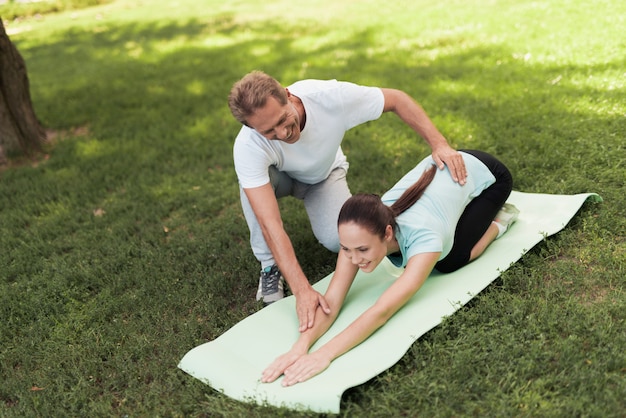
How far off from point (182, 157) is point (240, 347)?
Answer: 3.02 meters

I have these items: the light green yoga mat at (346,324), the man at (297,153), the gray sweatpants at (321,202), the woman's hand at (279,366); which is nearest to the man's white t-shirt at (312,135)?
the man at (297,153)

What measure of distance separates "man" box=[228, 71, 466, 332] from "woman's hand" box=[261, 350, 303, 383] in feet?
0.50

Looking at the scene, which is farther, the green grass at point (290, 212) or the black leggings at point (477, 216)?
the black leggings at point (477, 216)

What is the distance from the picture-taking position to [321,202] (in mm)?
3770

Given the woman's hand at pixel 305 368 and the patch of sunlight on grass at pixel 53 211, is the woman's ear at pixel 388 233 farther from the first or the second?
the patch of sunlight on grass at pixel 53 211

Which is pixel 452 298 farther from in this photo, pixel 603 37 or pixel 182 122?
pixel 603 37

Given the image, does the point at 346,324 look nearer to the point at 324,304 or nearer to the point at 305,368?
the point at 324,304

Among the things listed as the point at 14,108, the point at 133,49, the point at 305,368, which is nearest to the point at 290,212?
the point at 305,368

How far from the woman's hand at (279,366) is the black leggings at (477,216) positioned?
0.99 meters

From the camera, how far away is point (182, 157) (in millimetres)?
5680

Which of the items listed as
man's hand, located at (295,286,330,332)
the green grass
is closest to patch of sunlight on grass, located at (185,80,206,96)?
the green grass

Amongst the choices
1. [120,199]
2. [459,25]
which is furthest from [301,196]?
[459,25]

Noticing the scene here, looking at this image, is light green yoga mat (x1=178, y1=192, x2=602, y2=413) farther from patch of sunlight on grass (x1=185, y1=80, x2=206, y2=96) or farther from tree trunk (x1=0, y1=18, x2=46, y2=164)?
patch of sunlight on grass (x1=185, y1=80, x2=206, y2=96)

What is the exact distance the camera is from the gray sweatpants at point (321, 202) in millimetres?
3635
